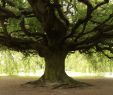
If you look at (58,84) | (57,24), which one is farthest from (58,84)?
(57,24)

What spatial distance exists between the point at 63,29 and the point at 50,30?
0.75 meters

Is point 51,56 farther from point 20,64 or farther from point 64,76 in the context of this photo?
point 20,64

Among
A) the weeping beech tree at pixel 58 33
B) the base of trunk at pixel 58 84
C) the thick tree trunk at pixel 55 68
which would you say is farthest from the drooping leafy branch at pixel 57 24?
the base of trunk at pixel 58 84

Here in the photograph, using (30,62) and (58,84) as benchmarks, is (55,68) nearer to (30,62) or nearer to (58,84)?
(58,84)

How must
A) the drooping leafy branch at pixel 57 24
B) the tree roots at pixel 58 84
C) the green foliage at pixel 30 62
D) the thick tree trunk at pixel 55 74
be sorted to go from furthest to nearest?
the green foliage at pixel 30 62, the thick tree trunk at pixel 55 74, the tree roots at pixel 58 84, the drooping leafy branch at pixel 57 24

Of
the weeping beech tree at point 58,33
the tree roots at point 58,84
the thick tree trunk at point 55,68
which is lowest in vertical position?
the tree roots at point 58,84

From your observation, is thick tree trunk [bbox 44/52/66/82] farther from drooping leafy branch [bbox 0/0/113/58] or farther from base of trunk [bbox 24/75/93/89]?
drooping leafy branch [bbox 0/0/113/58]

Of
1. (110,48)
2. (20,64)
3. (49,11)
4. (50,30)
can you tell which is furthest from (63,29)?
(20,64)

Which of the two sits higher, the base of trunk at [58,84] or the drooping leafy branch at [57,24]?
the drooping leafy branch at [57,24]

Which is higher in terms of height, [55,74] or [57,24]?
[57,24]

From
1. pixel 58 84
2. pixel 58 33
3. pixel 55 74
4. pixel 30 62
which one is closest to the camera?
pixel 58 84

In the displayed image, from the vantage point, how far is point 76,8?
18234 mm

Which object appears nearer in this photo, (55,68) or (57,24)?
(57,24)

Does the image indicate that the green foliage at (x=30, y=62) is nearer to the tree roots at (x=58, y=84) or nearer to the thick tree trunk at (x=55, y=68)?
the thick tree trunk at (x=55, y=68)
